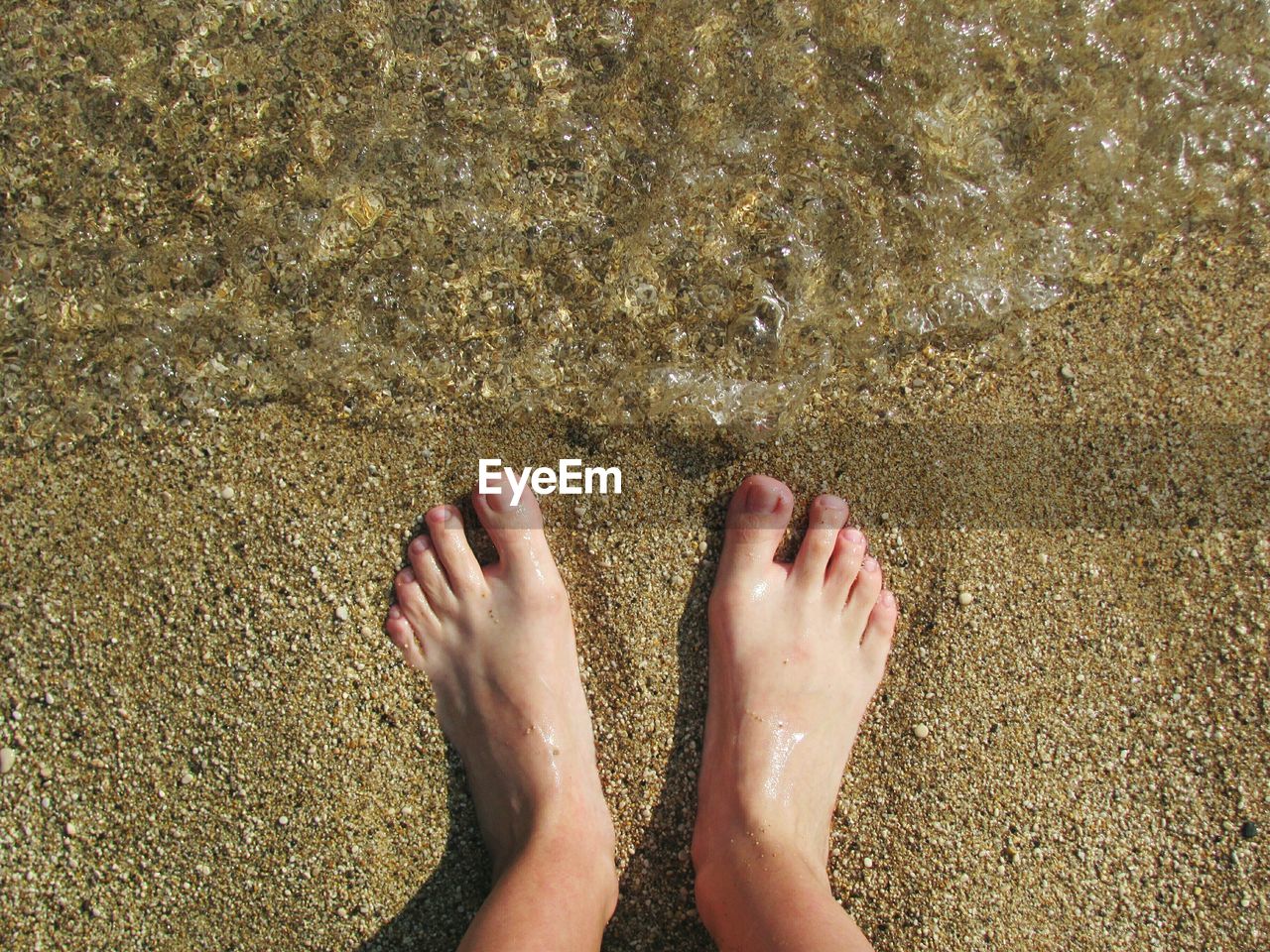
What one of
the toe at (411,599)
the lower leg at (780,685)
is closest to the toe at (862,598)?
the lower leg at (780,685)

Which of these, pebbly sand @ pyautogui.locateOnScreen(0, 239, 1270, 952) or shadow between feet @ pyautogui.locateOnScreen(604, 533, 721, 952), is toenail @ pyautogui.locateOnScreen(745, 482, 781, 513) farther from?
shadow between feet @ pyautogui.locateOnScreen(604, 533, 721, 952)

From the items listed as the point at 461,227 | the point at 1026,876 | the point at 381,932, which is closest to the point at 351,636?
the point at 381,932

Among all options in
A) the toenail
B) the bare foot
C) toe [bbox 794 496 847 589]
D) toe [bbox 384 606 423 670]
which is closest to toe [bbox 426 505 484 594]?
the bare foot

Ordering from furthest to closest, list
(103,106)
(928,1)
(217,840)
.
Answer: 1. (928,1)
2. (103,106)
3. (217,840)

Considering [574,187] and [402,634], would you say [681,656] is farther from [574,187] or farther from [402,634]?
[574,187]

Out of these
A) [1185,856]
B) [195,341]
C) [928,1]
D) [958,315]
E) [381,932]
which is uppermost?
[928,1]

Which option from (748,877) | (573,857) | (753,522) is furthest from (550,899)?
(753,522)

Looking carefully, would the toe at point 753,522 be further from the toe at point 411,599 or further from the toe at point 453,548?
the toe at point 411,599

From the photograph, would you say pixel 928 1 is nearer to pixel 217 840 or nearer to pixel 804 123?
pixel 804 123
